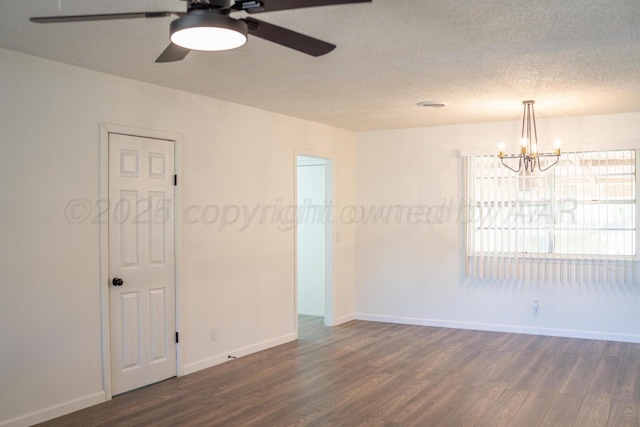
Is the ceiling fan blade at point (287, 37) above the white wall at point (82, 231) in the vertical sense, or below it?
above

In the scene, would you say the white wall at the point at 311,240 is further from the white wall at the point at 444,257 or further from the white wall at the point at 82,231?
the white wall at the point at 82,231

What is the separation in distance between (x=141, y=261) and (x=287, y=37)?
2.72 meters

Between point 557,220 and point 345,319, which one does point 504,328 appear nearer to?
point 557,220

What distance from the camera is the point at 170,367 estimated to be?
490cm

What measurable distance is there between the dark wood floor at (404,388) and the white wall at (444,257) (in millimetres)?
385

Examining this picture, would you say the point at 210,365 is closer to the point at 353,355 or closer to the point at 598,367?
the point at 353,355

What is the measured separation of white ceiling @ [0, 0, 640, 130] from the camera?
3.04 meters

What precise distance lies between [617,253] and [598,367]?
5.05 feet

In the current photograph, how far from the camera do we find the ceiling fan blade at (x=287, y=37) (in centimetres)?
244

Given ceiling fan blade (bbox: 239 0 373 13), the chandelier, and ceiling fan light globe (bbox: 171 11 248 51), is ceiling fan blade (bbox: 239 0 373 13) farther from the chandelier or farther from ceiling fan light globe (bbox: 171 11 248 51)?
the chandelier

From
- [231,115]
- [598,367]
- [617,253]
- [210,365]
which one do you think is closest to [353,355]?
[210,365]

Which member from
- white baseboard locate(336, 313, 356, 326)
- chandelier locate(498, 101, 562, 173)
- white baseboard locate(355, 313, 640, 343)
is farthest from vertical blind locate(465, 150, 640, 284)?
white baseboard locate(336, 313, 356, 326)

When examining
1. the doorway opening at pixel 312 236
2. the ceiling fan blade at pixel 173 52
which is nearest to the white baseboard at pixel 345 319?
the doorway opening at pixel 312 236

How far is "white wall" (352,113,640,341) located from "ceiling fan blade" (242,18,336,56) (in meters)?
4.60
